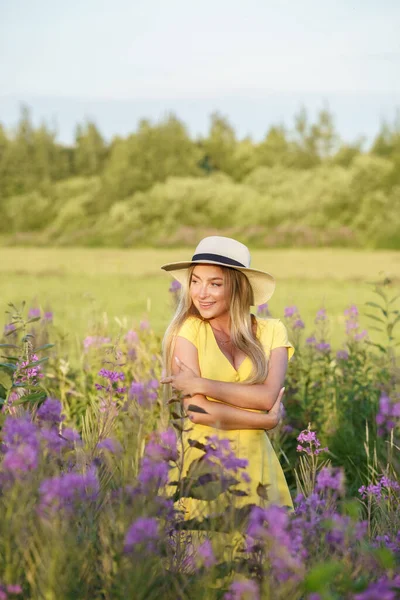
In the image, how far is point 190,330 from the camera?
3.08 m

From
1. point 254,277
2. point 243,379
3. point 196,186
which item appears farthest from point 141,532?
point 196,186

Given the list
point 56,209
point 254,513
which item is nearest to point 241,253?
point 254,513

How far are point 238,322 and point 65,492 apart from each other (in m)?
1.58

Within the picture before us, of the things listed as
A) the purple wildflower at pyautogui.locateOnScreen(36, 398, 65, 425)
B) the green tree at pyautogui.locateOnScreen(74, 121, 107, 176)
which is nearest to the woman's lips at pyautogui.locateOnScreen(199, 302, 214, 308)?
the purple wildflower at pyautogui.locateOnScreen(36, 398, 65, 425)

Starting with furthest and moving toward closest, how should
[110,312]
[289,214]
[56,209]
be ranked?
[56,209]
[289,214]
[110,312]

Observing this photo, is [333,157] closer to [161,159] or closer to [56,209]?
[161,159]

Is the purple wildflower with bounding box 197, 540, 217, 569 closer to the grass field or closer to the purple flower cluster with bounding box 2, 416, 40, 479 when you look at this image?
the purple flower cluster with bounding box 2, 416, 40, 479

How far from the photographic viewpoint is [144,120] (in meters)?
48.2

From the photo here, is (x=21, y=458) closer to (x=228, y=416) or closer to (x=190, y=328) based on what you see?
(x=228, y=416)

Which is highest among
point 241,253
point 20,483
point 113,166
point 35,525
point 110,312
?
point 113,166

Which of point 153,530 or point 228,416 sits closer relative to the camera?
point 153,530

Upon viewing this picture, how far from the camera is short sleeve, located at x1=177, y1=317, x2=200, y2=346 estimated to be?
10.0 feet

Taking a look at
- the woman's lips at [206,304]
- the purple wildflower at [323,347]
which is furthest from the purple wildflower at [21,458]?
the purple wildflower at [323,347]

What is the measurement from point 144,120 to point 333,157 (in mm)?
11136
